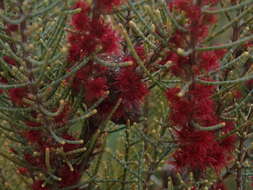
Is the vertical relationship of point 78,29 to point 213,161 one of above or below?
above

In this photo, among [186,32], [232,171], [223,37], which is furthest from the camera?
[223,37]

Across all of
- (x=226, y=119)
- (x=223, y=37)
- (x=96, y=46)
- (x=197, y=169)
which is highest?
(x=223, y=37)

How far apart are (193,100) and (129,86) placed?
182 mm

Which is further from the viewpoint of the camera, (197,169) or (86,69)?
(197,169)

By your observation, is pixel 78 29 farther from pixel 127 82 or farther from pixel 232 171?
pixel 232 171

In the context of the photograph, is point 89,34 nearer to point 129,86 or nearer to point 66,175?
point 129,86

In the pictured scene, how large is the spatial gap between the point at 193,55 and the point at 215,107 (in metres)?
0.31

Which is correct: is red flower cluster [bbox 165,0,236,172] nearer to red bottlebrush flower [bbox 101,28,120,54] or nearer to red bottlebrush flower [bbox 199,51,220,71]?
red bottlebrush flower [bbox 199,51,220,71]

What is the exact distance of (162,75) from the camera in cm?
133

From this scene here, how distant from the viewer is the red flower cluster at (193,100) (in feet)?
3.69

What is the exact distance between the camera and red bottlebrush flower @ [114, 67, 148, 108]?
4.13ft

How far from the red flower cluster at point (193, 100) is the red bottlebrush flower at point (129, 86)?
3.3 inches

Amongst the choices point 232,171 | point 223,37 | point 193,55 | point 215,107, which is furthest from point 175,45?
point 223,37

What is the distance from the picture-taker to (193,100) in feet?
3.94
